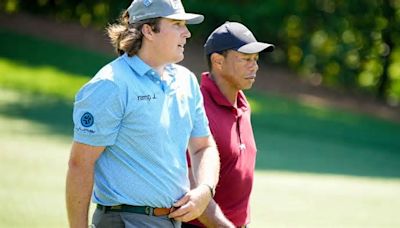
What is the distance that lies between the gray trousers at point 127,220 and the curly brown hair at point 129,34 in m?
0.83

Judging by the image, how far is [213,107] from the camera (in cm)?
642

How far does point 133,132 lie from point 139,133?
1.2 inches

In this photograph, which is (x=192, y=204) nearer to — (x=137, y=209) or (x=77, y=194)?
(x=137, y=209)

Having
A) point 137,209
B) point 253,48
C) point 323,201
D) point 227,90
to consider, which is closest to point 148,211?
point 137,209

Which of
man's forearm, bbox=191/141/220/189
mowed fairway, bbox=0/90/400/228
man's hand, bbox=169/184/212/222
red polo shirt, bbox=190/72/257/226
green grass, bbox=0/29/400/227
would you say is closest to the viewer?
man's hand, bbox=169/184/212/222

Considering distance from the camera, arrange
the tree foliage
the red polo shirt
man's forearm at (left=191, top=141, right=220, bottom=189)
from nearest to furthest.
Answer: man's forearm at (left=191, top=141, right=220, bottom=189) → the red polo shirt → the tree foliage

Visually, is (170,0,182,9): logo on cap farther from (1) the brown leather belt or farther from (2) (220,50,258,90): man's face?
(2) (220,50,258,90): man's face

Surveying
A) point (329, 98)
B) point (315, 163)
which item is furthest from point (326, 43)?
point (315, 163)

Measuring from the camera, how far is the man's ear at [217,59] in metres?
6.57

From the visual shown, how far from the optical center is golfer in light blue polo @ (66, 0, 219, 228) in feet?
16.2

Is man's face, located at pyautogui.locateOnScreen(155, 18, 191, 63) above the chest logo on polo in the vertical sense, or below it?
above

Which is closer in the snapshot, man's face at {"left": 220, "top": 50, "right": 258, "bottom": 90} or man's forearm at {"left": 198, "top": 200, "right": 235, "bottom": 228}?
man's forearm at {"left": 198, "top": 200, "right": 235, "bottom": 228}

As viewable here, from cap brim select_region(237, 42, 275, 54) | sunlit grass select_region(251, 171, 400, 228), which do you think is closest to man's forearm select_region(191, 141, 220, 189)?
cap brim select_region(237, 42, 275, 54)

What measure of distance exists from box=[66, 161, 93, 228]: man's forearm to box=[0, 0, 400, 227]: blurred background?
14.7 ft
